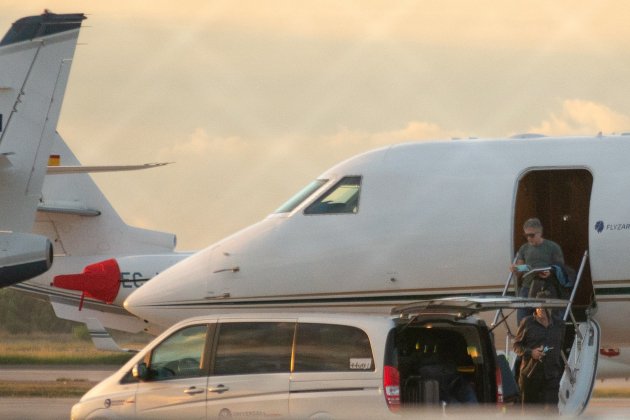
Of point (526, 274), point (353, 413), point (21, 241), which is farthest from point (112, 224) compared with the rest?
point (353, 413)

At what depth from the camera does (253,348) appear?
13336 mm

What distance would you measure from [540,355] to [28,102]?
10652 millimetres

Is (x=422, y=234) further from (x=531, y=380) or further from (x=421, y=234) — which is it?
(x=531, y=380)

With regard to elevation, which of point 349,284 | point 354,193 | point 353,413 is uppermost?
point 354,193

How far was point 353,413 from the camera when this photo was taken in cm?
1244

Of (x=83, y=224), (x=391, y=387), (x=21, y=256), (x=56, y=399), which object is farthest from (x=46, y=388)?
(x=391, y=387)

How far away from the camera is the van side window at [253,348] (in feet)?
43.2

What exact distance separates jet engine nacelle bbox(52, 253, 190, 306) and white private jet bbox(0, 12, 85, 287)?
27.1 ft

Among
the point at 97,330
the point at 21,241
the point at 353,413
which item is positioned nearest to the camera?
the point at 353,413

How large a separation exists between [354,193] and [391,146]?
33.0 inches

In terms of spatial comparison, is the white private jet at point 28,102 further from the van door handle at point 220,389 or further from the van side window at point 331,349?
the van side window at point 331,349

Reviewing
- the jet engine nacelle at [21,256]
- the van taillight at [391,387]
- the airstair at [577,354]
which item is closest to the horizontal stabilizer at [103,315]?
the jet engine nacelle at [21,256]

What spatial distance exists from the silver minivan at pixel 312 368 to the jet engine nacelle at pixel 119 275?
56.8ft

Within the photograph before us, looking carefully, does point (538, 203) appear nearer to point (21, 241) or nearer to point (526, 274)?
point (526, 274)
